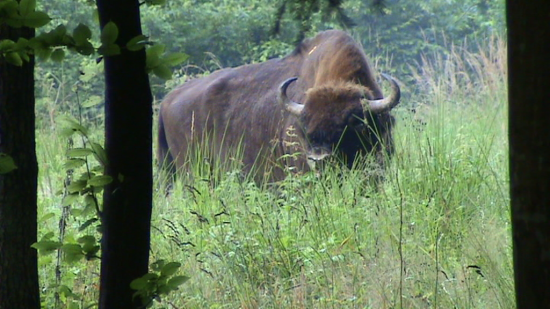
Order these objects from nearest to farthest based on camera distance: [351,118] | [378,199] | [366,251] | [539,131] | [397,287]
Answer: [539,131] < [397,287] < [366,251] < [378,199] < [351,118]

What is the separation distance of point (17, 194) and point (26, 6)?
927 mm

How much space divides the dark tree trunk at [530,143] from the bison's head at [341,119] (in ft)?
19.1

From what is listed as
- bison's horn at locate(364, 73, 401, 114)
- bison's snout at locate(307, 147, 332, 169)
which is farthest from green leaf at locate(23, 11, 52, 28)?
bison's horn at locate(364, 73, 401, 114)

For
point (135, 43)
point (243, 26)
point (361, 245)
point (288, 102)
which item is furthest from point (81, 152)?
point (243, 26)

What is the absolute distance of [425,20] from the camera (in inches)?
640

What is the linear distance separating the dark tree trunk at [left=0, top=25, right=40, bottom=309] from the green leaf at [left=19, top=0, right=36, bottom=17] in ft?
2.54

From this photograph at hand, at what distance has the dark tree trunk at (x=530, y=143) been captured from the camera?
113cm

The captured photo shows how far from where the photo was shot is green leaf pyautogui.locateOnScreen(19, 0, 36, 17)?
156 cm

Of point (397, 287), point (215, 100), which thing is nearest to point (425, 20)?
point (215, 100)

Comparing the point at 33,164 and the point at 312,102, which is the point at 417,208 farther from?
the point at 312,102

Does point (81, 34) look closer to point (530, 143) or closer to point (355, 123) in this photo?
point (530, 143)

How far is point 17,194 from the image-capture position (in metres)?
2.36

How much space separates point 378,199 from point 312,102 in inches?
119

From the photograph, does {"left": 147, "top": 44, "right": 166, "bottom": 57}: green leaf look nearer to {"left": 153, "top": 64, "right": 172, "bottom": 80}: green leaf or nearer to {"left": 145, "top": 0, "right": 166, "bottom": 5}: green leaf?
{"left": 153, "top": 64, "right": 172, "bottom": 80}: green leaf
